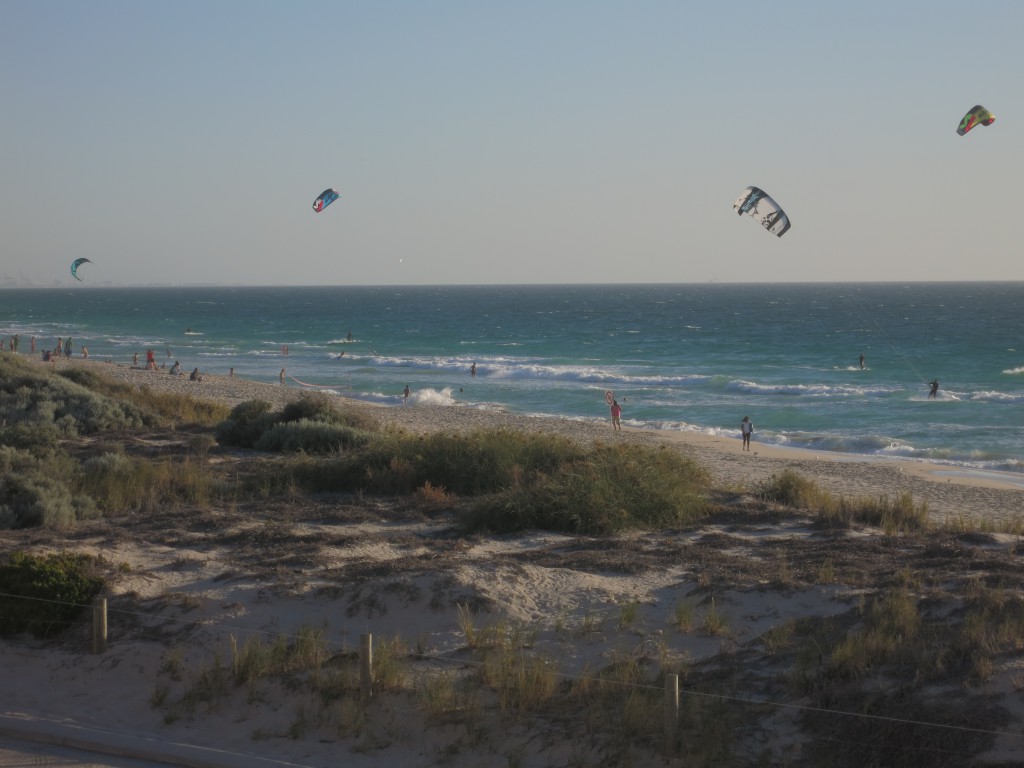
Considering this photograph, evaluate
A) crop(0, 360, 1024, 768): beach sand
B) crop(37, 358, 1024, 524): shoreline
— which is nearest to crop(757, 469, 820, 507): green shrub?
crop(37, 358, 1024, 524): shoreline

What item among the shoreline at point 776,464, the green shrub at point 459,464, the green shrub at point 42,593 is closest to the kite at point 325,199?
the shoreline at point 776,464

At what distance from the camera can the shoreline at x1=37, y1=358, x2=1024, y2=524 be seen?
69.8ft

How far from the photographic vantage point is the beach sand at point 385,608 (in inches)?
293

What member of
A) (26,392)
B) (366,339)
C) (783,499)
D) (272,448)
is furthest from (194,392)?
(366,339)

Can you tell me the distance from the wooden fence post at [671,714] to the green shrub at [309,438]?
1336 centimetres

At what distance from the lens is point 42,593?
964 centimetres

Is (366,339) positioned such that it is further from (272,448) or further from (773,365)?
(272,448)

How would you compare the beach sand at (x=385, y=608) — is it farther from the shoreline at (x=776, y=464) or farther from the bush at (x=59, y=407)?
the bush at (x=59, y=407)

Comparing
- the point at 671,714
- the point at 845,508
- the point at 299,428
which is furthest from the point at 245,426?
the point at 671,714

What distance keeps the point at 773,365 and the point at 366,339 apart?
3674cm

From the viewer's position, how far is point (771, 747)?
7.00 meters

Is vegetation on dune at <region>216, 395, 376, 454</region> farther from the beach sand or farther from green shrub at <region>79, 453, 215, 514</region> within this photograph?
the beach sand

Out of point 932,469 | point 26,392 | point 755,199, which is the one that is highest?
point 755,199

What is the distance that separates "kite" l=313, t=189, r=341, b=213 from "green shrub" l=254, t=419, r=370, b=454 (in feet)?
29.3
